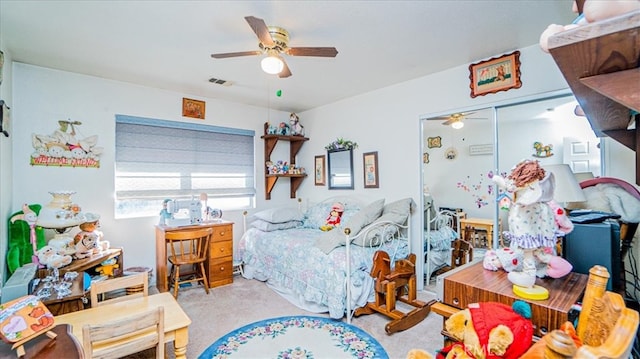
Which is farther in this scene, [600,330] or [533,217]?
[533,217]

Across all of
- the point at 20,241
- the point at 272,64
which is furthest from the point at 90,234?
the point at 272,64

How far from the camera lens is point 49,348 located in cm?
113

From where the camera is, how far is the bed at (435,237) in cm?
311

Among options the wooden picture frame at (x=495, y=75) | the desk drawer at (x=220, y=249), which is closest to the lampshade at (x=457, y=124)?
the wooden picture frame at (x=495, y=75)

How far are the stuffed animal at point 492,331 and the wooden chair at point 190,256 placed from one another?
2885 millimetres

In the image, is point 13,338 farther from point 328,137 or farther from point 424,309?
point 328,137

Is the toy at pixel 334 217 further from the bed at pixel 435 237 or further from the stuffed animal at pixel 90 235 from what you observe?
the stuffed animal at pixel 90 235

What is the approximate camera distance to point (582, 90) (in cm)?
73

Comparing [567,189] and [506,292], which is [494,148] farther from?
[506,292]

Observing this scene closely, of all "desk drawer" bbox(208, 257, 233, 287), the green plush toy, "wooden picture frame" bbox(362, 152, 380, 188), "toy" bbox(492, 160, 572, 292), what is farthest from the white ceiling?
"desk drawer" bbox(208, 257, 233, 287)

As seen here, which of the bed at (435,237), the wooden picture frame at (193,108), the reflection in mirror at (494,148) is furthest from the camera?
the wooden picture frame at (193,108)

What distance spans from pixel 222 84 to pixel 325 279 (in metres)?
2.44

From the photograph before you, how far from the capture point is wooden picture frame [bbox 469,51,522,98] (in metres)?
2.53

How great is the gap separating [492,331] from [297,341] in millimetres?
1817
